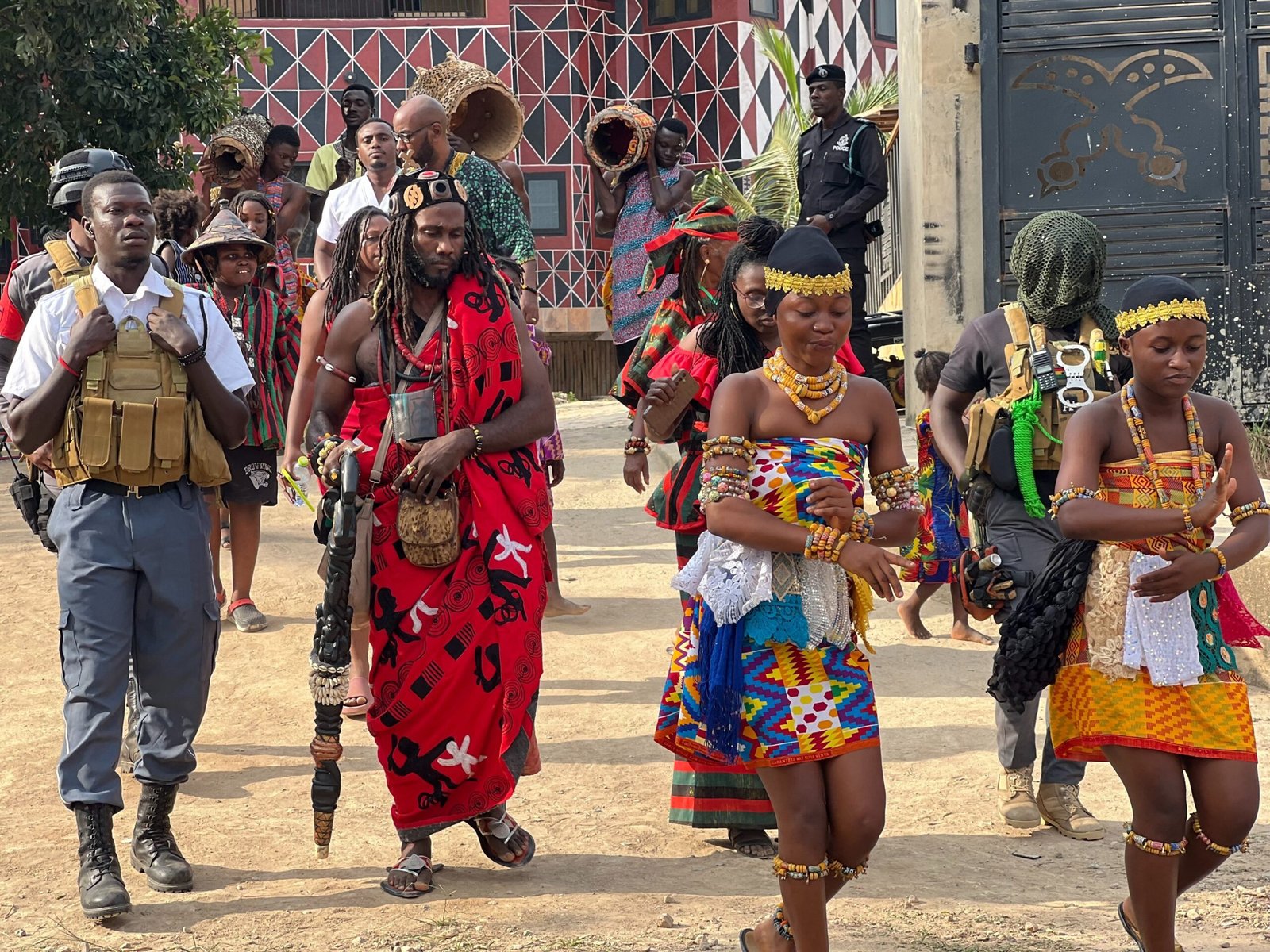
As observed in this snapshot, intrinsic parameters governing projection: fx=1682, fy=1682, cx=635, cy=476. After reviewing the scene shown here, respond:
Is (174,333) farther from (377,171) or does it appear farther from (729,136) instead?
(729,136)

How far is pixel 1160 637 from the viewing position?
4.23m

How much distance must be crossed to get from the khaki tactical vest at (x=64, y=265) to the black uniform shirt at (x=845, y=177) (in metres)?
6.52

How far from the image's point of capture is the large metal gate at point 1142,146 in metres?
12.3

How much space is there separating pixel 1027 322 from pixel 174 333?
2796mm

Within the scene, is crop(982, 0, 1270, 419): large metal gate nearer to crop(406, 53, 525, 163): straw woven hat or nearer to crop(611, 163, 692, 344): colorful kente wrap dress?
crop(611, 163, 692, 344): colorful kente wrap dress

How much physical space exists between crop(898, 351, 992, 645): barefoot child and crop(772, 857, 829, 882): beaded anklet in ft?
14.3

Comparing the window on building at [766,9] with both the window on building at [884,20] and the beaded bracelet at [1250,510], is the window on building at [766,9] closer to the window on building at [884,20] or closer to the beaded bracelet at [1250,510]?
the window on building at [884,20]

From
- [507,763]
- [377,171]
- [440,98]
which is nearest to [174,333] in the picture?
[507,763]

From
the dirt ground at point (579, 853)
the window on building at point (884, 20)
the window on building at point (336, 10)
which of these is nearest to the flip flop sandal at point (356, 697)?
the dirt ground at point (579, 853)

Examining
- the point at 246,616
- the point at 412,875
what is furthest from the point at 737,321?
the point at 246,616

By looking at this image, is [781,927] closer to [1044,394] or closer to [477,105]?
[1044,394]

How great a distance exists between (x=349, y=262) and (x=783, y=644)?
3091 millimetres

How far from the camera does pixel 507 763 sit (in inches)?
205

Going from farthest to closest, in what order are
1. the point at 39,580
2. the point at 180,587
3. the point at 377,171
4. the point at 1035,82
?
the point at 1035,82
the point at 39,580
the point at 377,171
the point at 180,587
